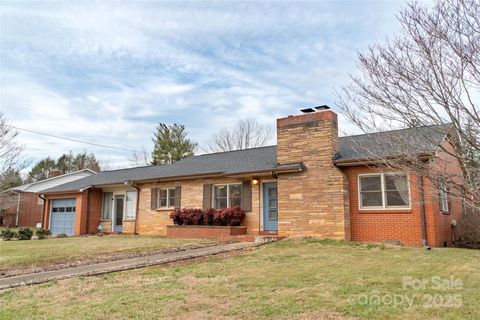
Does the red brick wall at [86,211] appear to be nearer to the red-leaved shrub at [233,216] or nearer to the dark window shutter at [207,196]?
the dark window shutter at [207,196]

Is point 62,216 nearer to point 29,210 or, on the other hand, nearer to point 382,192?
point 29,210

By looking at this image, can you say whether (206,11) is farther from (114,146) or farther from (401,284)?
(114,146)

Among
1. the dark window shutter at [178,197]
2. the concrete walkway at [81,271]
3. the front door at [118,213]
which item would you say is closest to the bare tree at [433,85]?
the concrete walkway at [81,271]

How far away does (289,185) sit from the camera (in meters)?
14.0

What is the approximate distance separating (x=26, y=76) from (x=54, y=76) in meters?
1.22

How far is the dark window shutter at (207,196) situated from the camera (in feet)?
55.5

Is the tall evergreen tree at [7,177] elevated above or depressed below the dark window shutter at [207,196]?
above

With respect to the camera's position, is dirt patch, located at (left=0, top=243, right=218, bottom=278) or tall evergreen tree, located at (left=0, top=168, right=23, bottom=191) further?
tall evergreen tree, located at (left=0, top=168, right=23, bottom=191)

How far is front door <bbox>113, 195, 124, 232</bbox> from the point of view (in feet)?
69.6

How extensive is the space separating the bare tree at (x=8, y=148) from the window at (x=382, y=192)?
1758 centimetres

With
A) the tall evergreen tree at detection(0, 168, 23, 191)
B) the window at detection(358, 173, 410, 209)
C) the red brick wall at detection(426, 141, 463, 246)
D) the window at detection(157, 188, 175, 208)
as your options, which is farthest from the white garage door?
the red brick wall at detection(426, 141, 463, 246)

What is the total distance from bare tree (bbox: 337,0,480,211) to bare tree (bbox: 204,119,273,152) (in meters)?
34.2

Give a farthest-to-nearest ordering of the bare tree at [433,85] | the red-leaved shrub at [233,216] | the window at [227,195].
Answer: the window at [227,195] → the red-leaved shrub at [233,216] → the bare tree at [433,85]

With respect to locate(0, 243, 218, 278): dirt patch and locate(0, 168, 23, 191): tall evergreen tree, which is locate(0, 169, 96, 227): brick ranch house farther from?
locate(0, 243, 218, 278): dirt patch
